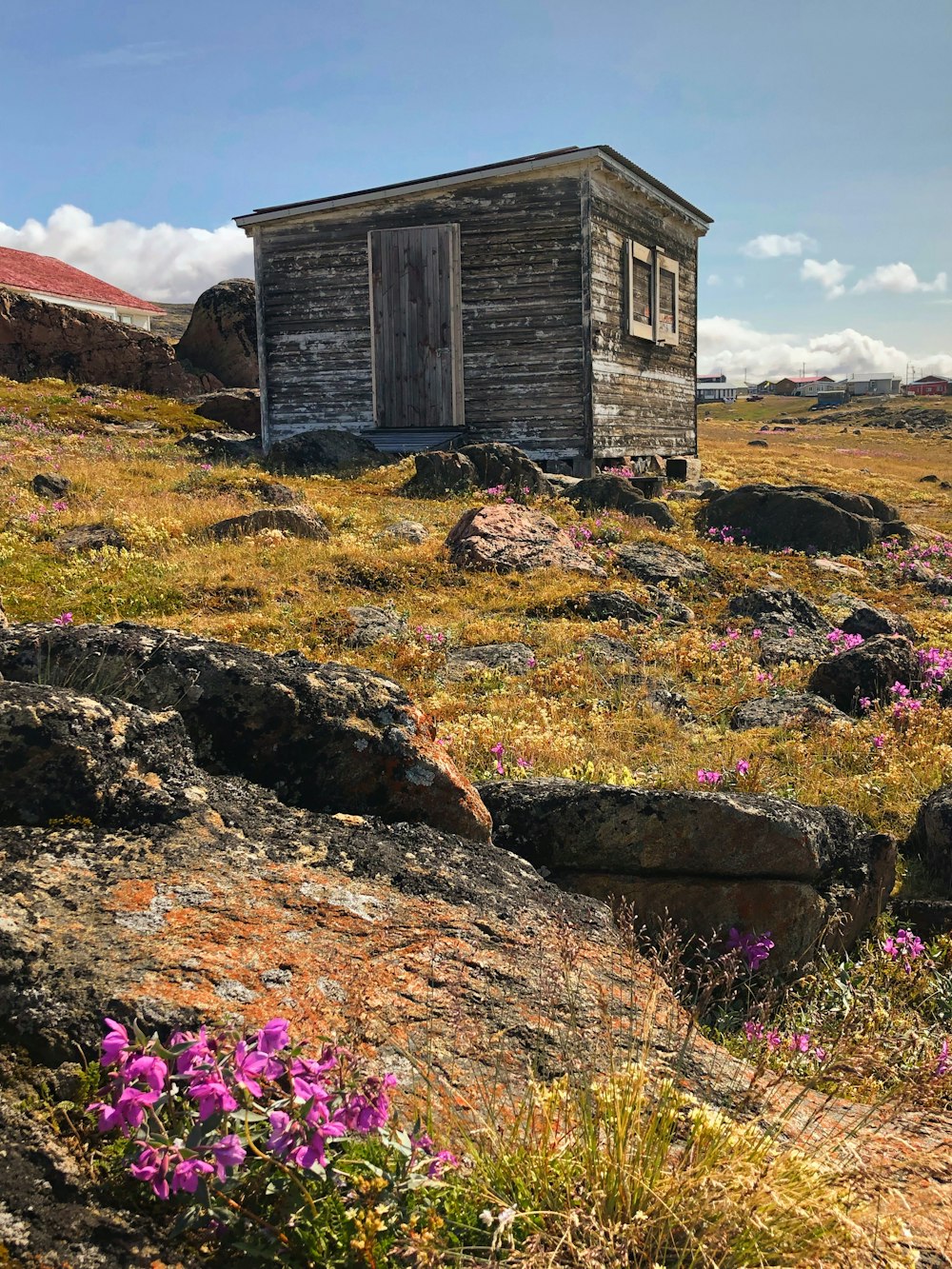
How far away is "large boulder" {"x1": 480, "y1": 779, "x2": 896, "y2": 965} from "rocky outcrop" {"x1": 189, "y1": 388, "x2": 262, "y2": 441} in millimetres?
24292

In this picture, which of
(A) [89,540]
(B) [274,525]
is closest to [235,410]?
(B) [274,525]

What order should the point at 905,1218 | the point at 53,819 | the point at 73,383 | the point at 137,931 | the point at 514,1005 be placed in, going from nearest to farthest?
→ 1. the point at 905,1218
2. the point at 137,931
3. the point at 514,1005
4. the point at 53,819
5. the point at 73,383

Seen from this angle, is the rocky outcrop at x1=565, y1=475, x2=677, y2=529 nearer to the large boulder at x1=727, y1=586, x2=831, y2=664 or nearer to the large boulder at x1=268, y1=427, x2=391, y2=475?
the large boulder at x1=268, y1=427, x2=391, y2=475

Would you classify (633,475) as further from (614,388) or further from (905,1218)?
(905,1218)

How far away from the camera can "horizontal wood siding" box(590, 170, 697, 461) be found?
18.7m

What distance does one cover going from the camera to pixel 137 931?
2.29 meters

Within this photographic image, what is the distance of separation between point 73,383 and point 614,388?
18074 mm

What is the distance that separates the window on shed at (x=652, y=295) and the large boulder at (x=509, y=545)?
9.28 meters

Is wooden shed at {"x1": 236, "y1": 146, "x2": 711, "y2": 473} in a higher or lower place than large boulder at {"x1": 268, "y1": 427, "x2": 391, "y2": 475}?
higher

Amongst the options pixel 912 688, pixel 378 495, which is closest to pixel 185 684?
pixel 912 688

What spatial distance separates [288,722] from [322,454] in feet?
52.8

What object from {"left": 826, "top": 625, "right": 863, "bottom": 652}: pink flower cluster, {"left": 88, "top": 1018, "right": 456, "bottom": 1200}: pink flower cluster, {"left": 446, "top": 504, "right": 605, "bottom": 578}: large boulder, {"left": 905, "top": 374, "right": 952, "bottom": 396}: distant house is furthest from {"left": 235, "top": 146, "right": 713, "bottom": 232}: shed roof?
{"left": 905, "top": 374, "right": 952, "bottom": 396}: distant house

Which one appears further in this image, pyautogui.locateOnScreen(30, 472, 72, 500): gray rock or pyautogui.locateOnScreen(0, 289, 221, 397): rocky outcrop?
pyautogui.locateOnScreen(0, 289, 221, 397): rocky outcrop

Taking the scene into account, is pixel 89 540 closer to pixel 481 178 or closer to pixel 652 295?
pixel 481 178
